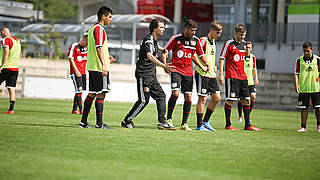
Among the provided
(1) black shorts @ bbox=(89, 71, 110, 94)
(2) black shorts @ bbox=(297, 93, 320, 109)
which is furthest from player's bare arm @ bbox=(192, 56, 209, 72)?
(2) black shorts @ bbox=(297, 93, 320, 109)

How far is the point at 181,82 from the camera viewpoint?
36.5ft

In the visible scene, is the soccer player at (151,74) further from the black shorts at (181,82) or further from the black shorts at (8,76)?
the black shorts at (8,76)

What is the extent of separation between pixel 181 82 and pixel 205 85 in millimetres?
648

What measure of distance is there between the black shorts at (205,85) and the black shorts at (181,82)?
406 mm

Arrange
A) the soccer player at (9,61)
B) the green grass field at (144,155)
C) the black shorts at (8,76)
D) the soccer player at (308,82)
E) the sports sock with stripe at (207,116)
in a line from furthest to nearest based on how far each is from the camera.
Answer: the black shorts at (8,76)
the soccer player at (9,61)
the soccer player at (308,82)
the sports sock with stripe at (207,116)
the green grass field at (144,155)

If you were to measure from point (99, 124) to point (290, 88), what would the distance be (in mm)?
19979

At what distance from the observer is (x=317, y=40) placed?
3106cm

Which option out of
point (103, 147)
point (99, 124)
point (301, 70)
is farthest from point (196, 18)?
point (103, 147)

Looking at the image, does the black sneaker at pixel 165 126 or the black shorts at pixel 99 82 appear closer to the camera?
the black shorts at pixel 99 82

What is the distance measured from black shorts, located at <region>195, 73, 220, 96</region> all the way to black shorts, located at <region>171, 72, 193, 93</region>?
41cm

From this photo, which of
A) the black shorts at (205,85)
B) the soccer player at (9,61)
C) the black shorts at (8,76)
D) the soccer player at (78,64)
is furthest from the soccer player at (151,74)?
the soccer player at (78,64)

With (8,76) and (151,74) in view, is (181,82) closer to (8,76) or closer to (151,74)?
(151,74)

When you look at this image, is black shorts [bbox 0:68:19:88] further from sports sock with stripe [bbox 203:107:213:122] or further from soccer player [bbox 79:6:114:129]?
sports sock with stripe [bbox 203:107:213:122]

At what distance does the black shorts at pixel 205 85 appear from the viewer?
1148 cm
